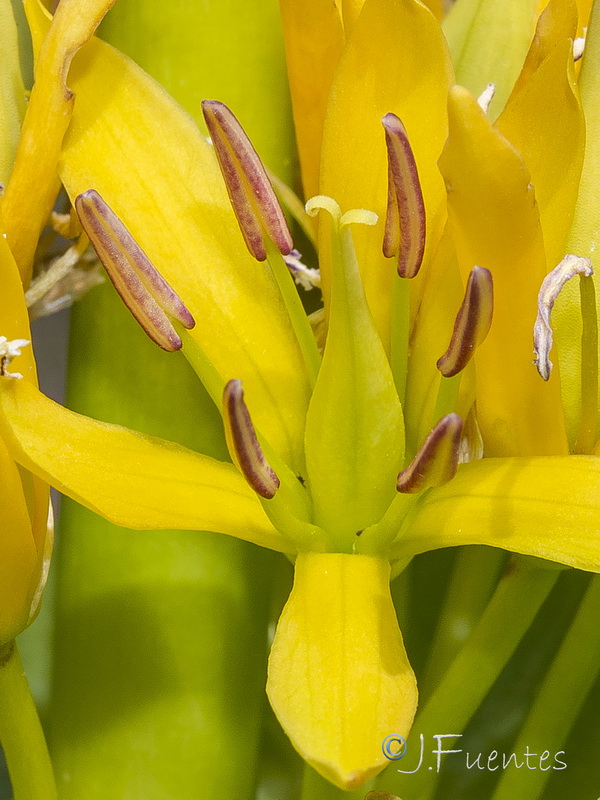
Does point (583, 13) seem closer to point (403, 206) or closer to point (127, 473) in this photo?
point (403, 206)

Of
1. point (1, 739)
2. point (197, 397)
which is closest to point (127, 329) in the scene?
point (197, 397)

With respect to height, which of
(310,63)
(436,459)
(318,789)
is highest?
(310,63)

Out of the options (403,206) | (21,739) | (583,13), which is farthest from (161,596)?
(583,13)

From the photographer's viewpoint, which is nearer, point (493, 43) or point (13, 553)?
point (13, 553)

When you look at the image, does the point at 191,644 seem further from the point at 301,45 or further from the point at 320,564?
the point at 301,45

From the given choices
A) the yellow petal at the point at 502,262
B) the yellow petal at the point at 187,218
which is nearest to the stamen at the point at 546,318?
the yellow petal at the point at 502,262

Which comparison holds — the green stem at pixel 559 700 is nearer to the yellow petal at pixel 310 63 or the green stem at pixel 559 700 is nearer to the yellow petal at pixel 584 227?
the yellow petal at pixel 584 227

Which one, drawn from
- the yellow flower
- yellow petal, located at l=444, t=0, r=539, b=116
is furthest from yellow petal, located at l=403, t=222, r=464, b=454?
yellow petal, located at l=444, t=0, r=539, b=116
